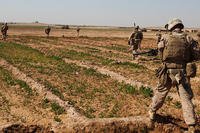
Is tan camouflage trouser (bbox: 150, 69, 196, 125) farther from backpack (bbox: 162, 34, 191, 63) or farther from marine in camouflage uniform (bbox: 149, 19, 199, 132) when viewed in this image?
backpack (bbox: 162, 34, 191, 63)

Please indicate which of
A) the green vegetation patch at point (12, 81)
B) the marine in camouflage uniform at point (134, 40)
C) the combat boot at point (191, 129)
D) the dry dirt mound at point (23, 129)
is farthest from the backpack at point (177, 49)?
the marine in camouflage uniform at point (134, 40)

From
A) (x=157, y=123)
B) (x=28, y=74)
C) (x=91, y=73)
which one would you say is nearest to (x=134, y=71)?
(x=91, y=73)

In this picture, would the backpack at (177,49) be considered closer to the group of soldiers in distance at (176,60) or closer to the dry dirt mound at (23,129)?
the group of soldiers in distance at (176,60)

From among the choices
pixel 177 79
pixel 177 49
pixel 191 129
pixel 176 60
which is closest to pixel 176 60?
pixel 176 60

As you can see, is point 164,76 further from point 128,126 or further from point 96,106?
point 96,106

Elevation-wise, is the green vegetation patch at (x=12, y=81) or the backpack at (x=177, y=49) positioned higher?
the backpack at (x=177, y=49)

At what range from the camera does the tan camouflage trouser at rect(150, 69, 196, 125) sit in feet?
26.6

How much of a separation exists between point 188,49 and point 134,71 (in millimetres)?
10134

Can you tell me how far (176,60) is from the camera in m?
8.52

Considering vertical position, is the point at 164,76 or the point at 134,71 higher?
the point at 164,76

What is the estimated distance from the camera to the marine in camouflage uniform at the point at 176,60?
8422 millimetres

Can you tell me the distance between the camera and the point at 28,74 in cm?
1670

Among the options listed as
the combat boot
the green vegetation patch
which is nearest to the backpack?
the combat boot

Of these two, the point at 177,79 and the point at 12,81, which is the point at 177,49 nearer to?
the point at 177,79
